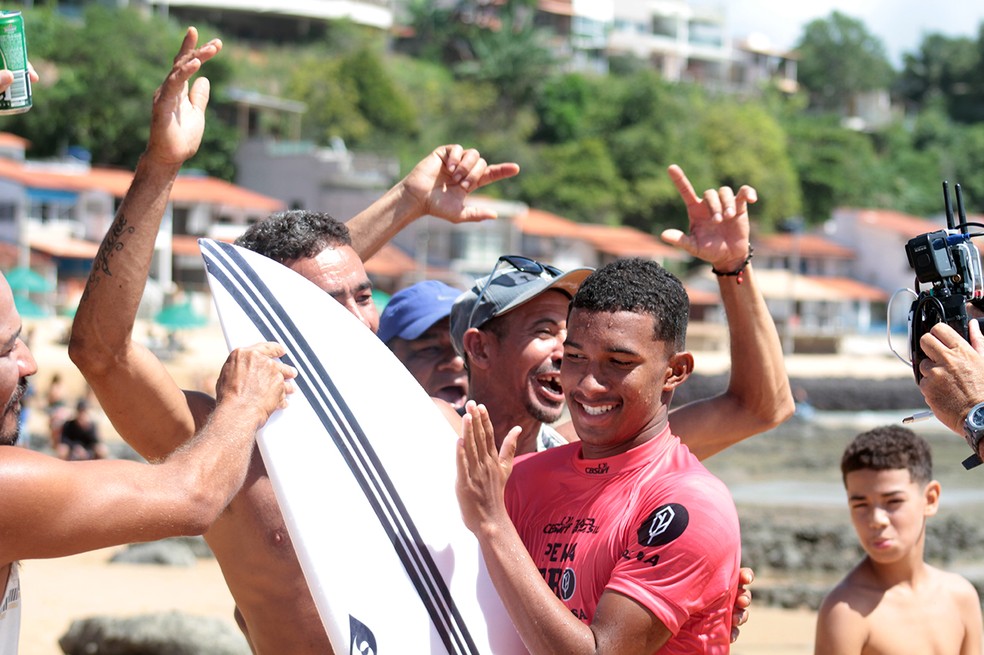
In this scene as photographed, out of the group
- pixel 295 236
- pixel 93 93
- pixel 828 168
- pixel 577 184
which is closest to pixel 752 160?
pixel 828 168

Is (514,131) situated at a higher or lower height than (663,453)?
lower

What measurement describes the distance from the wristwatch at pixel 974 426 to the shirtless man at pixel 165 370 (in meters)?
1.61

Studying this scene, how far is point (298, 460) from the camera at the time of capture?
2.89 m

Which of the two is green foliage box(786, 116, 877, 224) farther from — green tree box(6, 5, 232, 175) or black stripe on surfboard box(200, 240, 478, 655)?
black stripe on surfboard box(200, 240, 478, 655)

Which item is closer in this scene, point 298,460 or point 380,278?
point 298,460

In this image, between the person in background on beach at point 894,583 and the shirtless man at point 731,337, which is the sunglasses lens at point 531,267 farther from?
the person in background on beach at point 894,583

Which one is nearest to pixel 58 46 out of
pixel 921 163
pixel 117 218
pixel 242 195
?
pixel 242 195

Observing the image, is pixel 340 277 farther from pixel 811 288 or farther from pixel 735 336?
pixel 811 288

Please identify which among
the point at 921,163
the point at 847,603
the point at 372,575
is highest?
the point at 372,575

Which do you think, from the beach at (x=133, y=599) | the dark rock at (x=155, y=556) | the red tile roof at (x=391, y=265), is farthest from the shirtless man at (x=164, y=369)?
the red tile roof at (x=391, y=265)

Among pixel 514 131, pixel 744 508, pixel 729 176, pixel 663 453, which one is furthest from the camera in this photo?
pixel 729 176

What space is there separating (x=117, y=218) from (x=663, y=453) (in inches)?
57.2

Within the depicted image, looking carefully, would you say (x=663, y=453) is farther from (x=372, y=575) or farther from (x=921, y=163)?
(x=921, y=163)

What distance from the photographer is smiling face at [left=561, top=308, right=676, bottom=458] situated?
260 cm
